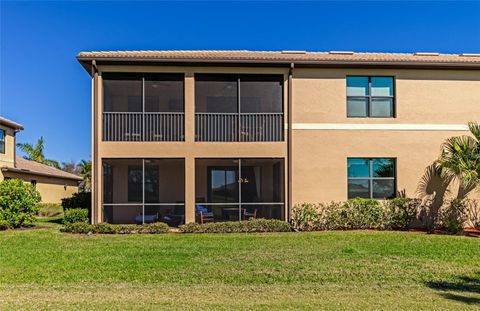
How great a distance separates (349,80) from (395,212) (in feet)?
17.9

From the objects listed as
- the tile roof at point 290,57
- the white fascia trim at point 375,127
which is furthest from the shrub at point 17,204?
the white fascia trim at point 375,127

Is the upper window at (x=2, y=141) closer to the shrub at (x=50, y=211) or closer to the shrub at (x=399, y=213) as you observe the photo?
the shrub at (x=50, y=211)

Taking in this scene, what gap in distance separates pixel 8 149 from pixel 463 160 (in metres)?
23.9

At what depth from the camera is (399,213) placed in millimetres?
13781

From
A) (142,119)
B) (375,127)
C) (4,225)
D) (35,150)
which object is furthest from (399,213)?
(35,150)

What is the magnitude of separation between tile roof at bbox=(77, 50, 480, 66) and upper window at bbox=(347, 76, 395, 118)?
89 centimetres

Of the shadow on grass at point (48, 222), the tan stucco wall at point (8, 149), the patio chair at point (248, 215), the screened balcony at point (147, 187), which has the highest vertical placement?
the tan stucco wall at point (8, 149)

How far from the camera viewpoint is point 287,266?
8047mm

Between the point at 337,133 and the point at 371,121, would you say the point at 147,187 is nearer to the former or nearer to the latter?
the point at 337,133

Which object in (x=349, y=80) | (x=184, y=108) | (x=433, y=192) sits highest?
(x=349, y=80)

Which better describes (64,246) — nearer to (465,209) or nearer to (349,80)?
(349,80)

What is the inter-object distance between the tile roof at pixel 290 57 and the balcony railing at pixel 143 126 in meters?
2.12

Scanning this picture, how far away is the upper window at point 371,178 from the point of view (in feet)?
47.6

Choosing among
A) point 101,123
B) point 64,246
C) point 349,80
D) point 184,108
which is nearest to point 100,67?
point 101,123
